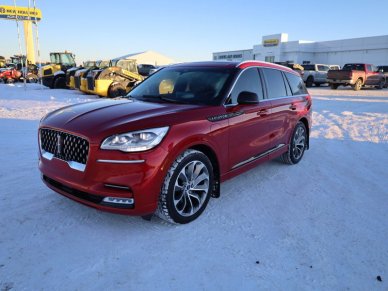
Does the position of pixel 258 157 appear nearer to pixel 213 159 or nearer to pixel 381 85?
pixel 213 159

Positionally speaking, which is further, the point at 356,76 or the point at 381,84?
the point at 381,84

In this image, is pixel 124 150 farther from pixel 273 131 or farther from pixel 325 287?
pixel 273 131

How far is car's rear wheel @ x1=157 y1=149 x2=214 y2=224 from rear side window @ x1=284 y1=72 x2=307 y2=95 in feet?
9.01

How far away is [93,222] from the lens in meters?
3.44

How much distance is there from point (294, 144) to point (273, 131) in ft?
3.26

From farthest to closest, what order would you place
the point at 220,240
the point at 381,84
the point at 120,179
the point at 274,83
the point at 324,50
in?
the point at 324,50 < the point at 381,84 < the point at 274,83 < the point at 220,240 < the point at 120,179

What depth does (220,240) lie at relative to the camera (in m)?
3.18

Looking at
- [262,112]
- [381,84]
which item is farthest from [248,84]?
[381,84]

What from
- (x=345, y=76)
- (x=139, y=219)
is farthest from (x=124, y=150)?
(x=345, y=76)

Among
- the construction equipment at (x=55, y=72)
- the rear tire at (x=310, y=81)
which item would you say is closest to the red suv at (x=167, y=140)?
the construction equipment at (x=55, y=72)

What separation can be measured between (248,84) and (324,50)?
191 ft

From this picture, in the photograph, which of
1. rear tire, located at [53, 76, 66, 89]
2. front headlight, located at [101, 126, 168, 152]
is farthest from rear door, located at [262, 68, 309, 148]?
rear tire, located at [53, 76, 66, 89]

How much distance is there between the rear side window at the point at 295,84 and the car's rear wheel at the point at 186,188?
9.01 ft

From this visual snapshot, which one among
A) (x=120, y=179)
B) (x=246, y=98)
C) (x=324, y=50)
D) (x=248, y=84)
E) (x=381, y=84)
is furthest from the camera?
(x=324, y=50)
